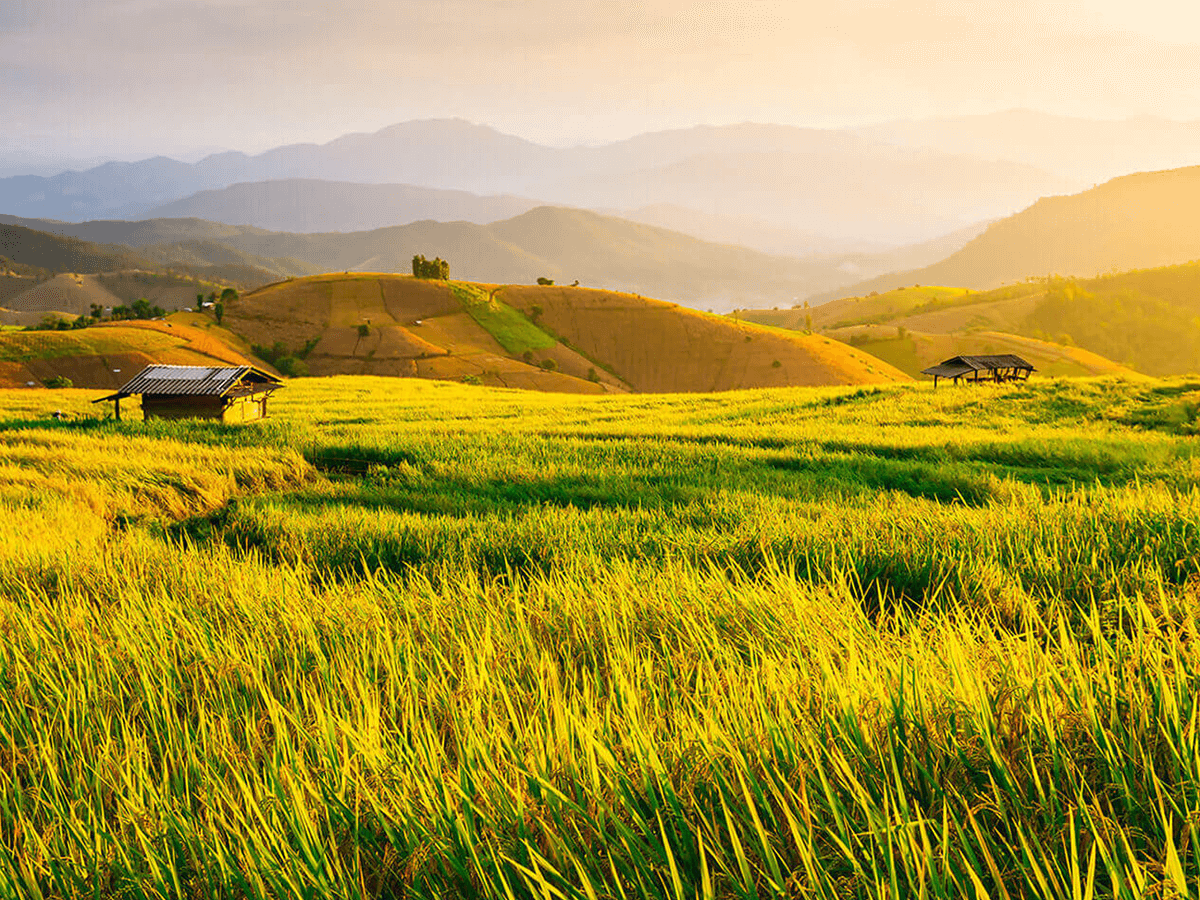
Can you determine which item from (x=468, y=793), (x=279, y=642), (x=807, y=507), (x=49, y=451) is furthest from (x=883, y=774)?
(x=49, y=451)

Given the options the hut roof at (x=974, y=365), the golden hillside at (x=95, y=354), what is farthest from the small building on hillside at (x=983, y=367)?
the golden hillside at (x=95, y=354)

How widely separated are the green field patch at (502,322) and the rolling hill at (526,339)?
9.2 inches

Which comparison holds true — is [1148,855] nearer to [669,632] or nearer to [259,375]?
[669,632]

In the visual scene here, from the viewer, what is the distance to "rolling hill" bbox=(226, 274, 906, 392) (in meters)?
85.6

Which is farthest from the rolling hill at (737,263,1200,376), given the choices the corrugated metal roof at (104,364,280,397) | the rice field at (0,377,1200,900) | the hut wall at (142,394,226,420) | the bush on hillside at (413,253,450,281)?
A: the rice field at (0,377,1200,900)

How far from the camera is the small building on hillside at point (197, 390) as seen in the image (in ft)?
64.0

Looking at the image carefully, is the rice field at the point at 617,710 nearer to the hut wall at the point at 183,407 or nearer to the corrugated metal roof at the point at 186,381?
the corrugated metal roof at the point at 186,381

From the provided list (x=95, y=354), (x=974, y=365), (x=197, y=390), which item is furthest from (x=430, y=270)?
(x=197, y=390)

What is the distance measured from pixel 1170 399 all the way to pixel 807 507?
68.1ft

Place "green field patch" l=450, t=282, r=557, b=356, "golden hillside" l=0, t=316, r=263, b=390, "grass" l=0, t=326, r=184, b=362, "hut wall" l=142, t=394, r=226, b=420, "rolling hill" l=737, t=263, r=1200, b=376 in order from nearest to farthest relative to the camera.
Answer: "hut wall" l=142, t=394, r=226, b=420 → "golden hillside" l=0, t=316, r=263, b=390 → "grass" l=0, t=326, r=184, b=362 → "green field patch" l=450, t=282, r=557, b=356 → "rolling hill" l=737, t=263, r=1200, b=376

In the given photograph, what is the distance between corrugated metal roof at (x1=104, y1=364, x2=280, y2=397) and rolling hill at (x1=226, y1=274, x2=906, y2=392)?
57281mm

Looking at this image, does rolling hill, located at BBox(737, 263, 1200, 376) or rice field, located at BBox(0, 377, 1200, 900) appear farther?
rolling hill, located at BBox(737, 263, 1200, 376)

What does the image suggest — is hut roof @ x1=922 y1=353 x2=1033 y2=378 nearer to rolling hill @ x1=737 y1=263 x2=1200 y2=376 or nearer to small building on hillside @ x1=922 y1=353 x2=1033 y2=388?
small building on hillside @ x1=922 y1=353 x2=1033 y2=388

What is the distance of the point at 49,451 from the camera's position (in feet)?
40.9
